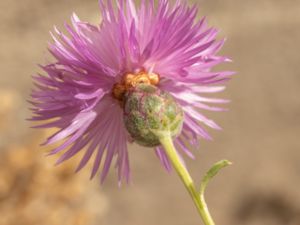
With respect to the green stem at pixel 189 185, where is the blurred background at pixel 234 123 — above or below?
below

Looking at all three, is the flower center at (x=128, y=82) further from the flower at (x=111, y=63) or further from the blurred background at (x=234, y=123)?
the blurred background at (x=234, y=123)

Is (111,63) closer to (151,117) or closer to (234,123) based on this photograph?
(151,117)

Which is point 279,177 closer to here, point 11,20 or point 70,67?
point 11,20

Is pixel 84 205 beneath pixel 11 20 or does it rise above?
beneath

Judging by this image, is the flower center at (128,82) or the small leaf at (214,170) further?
the flower center at (128,82)

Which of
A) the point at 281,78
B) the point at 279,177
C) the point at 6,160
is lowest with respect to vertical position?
the point at 279,177

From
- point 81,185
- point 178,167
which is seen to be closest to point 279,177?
point 81,185

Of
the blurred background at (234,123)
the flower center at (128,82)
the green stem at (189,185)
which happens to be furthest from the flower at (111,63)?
the blurred background at (234,123)
